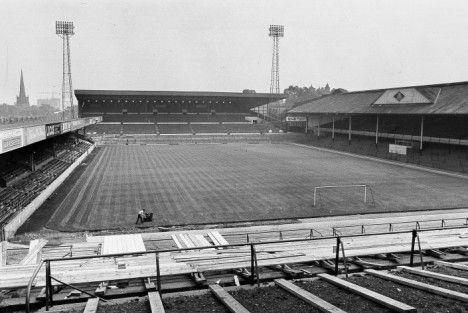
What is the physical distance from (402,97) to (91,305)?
174 feet

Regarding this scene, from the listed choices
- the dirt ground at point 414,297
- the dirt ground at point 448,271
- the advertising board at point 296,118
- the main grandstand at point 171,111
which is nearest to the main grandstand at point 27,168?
the dirt ground at point 414,297

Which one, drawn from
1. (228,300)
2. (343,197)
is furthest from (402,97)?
(228,300)

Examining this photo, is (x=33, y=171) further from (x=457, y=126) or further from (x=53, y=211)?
(x=457, y=126)

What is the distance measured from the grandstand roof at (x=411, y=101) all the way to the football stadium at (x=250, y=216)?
252 mm

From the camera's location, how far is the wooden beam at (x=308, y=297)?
635 centimetres

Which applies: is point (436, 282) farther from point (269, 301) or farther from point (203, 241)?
point (203, 241)

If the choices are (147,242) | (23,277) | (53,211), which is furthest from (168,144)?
(23,277)

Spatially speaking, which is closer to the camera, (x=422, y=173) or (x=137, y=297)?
(x=137, y=297)

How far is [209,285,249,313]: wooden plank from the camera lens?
20.8ft

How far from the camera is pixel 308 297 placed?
268 inches

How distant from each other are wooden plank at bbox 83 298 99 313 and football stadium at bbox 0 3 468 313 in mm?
41

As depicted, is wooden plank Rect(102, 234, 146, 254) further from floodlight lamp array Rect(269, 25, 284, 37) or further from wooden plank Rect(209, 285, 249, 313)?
floodlight lamp array Rect(269, 25, 284, 37)

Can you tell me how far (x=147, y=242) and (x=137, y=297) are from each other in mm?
9852

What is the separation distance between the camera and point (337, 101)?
238 feet
